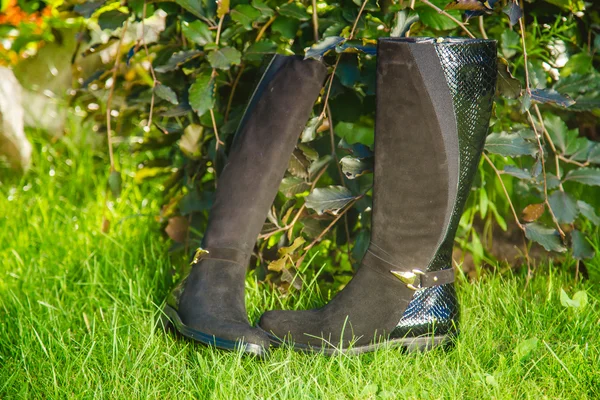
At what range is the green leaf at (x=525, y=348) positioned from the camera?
123 cm

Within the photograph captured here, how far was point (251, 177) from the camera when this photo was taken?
139 cm

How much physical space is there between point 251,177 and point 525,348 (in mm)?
620

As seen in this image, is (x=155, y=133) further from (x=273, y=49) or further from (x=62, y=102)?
(x=62, y=102)

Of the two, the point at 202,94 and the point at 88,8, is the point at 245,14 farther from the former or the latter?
the point at 88,8

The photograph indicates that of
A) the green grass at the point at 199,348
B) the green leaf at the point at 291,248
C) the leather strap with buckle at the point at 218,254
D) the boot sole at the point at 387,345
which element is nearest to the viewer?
the green grass at the point at 199,348

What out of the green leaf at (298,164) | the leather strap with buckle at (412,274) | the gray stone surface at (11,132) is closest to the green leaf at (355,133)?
the green leaf at (298,164)

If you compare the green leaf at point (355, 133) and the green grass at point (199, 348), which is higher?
the green leaf at point (355, 133)

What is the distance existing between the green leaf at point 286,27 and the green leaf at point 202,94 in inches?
7.4

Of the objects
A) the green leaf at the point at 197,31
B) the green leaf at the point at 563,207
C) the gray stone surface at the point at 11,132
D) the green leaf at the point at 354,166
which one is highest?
the green leaf at the point at 197,31

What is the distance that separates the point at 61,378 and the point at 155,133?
766mm

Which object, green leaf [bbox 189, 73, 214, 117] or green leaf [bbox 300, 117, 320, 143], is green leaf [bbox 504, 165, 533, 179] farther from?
green leaf [bbox 189, 73, 214, 117]

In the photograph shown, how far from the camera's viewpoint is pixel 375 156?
1259 millimetres

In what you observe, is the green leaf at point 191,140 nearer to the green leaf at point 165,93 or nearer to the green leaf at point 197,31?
the green leaf at point 165,93

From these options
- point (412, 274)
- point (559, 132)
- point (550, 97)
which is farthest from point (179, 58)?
point (559, 132)
